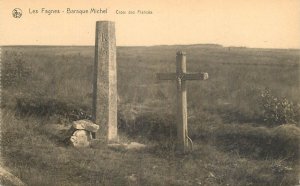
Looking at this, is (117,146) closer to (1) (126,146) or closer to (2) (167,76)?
(1) (126,146)

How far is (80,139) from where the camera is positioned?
10.5 metres

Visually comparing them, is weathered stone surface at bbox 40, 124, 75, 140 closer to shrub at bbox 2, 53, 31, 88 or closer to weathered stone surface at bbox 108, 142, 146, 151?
weathered stone surface at bbox 108, 142, 146, 151

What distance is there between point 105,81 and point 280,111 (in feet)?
13.7

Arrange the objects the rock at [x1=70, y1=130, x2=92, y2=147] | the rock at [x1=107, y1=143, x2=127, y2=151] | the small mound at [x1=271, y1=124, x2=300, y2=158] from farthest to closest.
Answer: the rock at [x1=107, y1=143, x2=127, y2=151], the rock at [x1=70, y1=130, x2=92, y2=147], the small mound at [x1=271, y1=124, x2=300, y2=158]

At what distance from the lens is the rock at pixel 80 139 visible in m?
10.4

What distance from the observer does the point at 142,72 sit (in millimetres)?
16656

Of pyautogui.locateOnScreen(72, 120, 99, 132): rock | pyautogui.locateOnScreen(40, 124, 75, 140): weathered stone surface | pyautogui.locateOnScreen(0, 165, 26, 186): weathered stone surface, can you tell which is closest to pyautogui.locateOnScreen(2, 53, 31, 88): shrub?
pyautogui.locateOnScreen(40, 124, 75, 140): weathered stone surface

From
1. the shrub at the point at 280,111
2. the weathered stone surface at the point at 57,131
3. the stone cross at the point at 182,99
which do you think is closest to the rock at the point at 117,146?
the weathered stone surface at the point at 57,131

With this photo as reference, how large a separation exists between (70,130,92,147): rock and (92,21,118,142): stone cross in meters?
0.50

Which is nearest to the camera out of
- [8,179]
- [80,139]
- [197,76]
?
[8,179]

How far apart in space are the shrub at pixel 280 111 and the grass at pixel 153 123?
0.71 feet

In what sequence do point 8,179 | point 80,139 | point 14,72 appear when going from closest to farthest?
point 8,179 → point 80,139 → point 14,72

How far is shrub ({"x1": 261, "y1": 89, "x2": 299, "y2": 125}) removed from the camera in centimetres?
1117

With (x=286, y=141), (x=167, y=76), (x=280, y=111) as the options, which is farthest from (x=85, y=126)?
(x=280, y=111)
